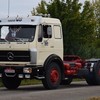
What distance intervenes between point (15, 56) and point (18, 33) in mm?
939

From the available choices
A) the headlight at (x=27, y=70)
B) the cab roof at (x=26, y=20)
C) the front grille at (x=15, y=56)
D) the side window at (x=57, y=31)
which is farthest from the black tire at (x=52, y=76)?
the cab roof at (x=26, y=20)

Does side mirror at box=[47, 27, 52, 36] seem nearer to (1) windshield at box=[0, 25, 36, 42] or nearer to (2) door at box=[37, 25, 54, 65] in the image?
(2) door at box=[37, 25, 54, 65]

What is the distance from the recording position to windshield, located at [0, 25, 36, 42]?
62.7 feet

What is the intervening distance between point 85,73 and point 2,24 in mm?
4752

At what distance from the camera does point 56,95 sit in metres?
16.9

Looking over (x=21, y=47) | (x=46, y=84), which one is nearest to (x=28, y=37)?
(x=21, y=47)

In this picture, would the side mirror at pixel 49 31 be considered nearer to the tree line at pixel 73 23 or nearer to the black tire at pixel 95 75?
the black tire at pixel 95 75

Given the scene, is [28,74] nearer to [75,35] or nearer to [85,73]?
[85,73]

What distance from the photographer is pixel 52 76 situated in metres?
19.8

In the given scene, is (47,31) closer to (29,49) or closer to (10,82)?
(29,49)

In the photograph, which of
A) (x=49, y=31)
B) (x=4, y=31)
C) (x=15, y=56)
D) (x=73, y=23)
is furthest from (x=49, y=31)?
(x=73, y=23)

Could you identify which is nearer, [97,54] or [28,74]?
[28,74]

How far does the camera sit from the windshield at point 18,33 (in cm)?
1911

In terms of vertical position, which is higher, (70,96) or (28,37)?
(28,37)
